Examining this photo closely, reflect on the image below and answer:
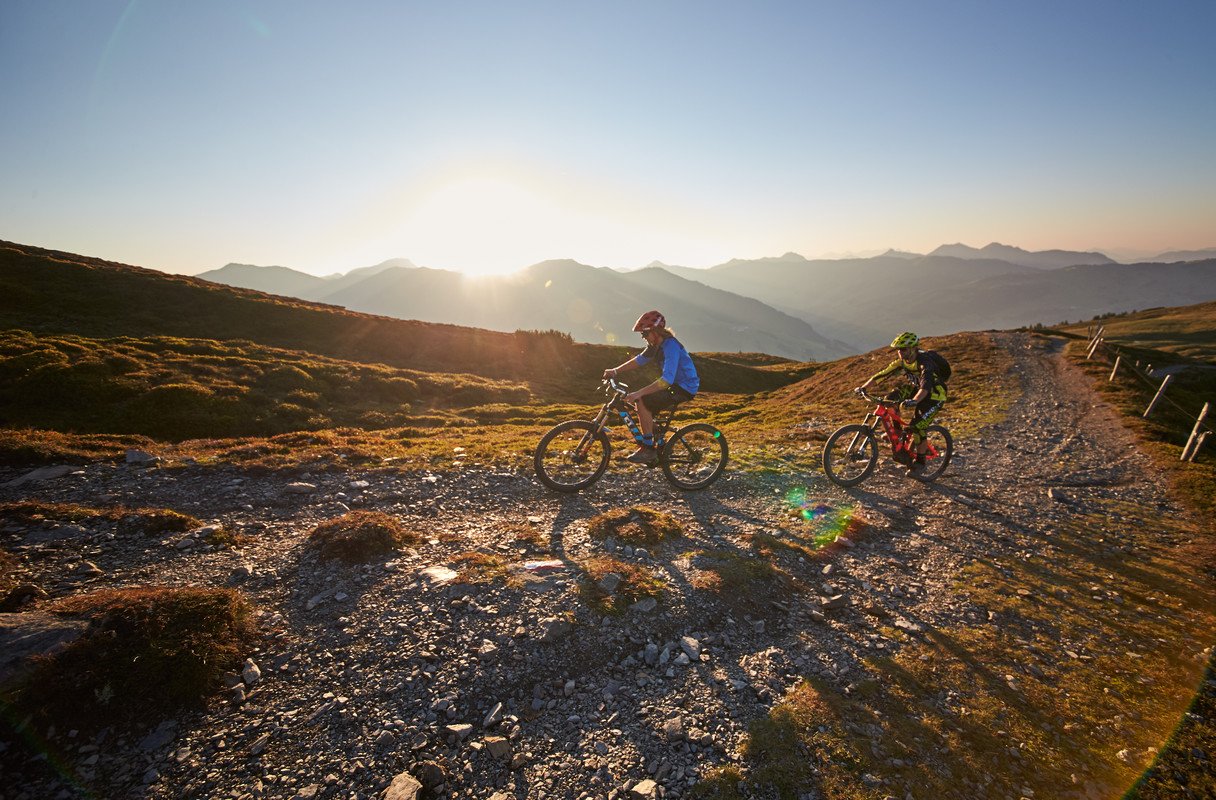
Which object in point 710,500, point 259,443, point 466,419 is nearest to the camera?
point 710,500

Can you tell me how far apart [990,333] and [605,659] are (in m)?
51.4

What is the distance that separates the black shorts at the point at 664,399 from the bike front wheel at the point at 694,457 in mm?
875

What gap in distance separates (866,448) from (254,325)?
148ft

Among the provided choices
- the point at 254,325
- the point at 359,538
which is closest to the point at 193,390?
the point at 359,538

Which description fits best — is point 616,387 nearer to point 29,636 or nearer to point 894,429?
point 894,429

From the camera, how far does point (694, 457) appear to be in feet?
39.5

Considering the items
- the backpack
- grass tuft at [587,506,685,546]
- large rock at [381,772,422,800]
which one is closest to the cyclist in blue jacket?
grass tuft at [587,506,685,546]

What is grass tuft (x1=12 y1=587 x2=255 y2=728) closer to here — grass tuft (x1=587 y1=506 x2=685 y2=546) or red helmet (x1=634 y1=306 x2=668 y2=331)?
grass tuft (x1=587 y1=506 x2=685 y2=546)

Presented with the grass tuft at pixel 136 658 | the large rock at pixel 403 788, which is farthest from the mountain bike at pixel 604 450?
the large rock at pixel 403 788

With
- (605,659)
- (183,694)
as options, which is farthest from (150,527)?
(605,659)

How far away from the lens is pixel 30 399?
1733 cm

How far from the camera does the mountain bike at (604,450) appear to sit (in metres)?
11.0

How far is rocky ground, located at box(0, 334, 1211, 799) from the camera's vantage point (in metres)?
4.12

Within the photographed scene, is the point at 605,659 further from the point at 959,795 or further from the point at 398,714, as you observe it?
the point at 959,795
